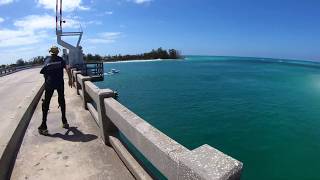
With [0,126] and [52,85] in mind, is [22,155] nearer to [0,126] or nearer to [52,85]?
[52,85]

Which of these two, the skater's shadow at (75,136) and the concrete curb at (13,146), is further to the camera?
the skater's shadow at (75,136)

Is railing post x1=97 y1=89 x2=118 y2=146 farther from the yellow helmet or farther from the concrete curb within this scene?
the yellow helmet

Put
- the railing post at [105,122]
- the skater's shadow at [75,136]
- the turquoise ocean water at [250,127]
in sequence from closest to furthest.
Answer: the railing post at [105,122] < the skater's shadow at [75,136] < the turquoise ocean water at [250,127]

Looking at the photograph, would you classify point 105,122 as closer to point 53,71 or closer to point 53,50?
point 53,71

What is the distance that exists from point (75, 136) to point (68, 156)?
115cm

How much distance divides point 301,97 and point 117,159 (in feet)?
106

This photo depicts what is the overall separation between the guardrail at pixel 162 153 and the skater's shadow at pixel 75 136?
66 cm

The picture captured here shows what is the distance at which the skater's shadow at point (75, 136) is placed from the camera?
19.9 feet

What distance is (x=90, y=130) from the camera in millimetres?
6672

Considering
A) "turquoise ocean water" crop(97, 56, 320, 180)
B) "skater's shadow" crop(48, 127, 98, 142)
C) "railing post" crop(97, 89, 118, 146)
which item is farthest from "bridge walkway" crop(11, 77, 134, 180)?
"turquoise ocean water" crop(97, 56, 320, 180)

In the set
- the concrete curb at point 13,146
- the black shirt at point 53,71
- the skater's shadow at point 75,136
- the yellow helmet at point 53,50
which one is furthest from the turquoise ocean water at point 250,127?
the yellow helmet at point 53,50

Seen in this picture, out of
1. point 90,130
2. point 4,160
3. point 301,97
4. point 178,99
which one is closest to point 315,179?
point 90,130

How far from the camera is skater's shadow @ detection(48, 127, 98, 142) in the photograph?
6.06 metres

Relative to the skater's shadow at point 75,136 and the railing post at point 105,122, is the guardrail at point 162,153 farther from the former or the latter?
the skater's shadow at point 75,136
